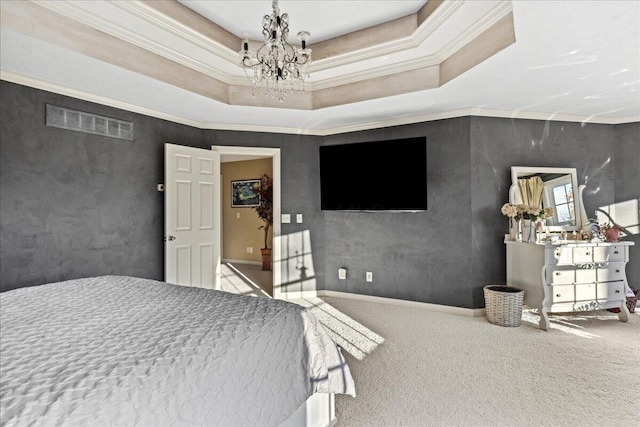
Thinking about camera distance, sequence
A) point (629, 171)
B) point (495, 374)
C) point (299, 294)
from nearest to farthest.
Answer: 1. point (495, 374)
2. point (629, 171)
3. point (299, 294)

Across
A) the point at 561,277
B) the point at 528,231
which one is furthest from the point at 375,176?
the point at 561,277

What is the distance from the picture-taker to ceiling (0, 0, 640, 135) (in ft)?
7.41

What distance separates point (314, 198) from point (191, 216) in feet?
5.28

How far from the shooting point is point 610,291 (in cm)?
360

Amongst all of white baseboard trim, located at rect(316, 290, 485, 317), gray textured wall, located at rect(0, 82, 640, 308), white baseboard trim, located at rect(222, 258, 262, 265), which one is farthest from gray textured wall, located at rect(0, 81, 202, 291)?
white baseboard trim, located at rect(222, 258, 262, 265)

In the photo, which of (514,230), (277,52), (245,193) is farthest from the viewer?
(245,193)

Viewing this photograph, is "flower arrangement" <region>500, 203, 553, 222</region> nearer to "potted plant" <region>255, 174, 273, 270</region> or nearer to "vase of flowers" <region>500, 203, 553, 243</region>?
"vase of flowers" <region>500, 203, 553, 243</region>

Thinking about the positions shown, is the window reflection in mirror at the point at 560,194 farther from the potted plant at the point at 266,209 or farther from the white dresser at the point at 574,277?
the potted plant at the point at 266,209

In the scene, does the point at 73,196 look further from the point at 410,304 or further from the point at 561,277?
the point at 561,277

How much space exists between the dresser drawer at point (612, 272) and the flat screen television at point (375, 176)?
1.88 m

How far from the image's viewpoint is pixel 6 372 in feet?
3.34

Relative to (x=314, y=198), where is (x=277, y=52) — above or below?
above

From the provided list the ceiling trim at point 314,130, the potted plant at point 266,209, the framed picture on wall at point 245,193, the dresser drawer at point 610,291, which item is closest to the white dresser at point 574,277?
the dresser drawer at point 610,291

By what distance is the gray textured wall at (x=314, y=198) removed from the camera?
114 inches
